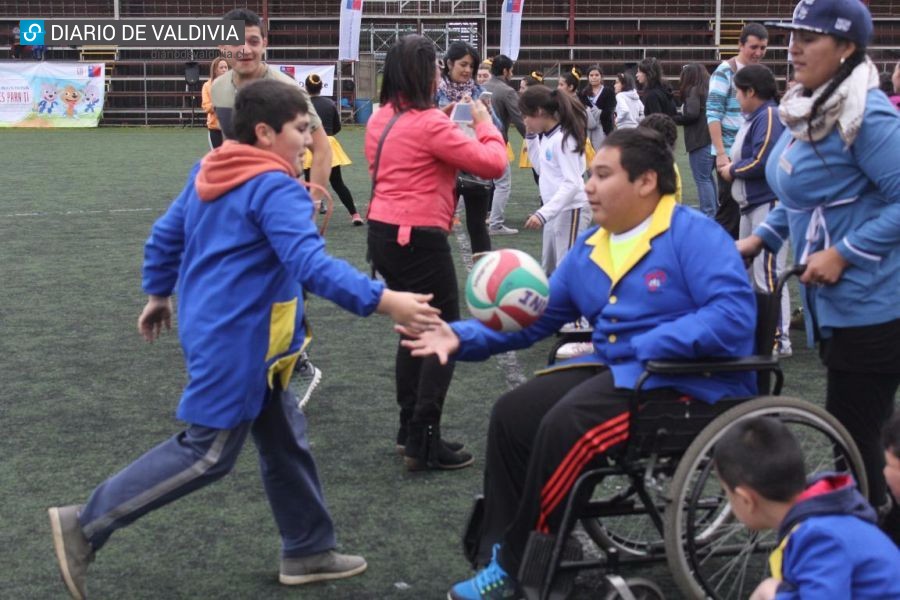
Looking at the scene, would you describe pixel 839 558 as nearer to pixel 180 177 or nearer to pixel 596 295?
pixel 596 295

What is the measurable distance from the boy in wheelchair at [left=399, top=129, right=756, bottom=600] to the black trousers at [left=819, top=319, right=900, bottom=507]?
289 millimetres

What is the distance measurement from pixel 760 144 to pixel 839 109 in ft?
11.0

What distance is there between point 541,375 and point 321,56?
3323cm

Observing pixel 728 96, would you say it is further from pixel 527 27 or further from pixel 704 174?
pixel 527 27

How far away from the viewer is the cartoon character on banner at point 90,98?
97.8ft

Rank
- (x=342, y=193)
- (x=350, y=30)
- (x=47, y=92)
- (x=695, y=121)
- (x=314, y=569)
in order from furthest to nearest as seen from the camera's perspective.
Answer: (x=350, y=30) < (x=47, y=92) < (x=342, y=193) < (x=695, y=121) < (x=314, y=569)

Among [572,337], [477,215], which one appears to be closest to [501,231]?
[477,215]

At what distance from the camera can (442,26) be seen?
35844 mm

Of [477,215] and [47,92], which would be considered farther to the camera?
[47,92]

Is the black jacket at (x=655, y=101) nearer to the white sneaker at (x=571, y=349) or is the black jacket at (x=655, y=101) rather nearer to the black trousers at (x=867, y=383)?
the white sneaker at (x=571, y=349)

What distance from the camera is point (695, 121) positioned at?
11.0 meters

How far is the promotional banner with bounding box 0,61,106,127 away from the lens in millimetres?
28578

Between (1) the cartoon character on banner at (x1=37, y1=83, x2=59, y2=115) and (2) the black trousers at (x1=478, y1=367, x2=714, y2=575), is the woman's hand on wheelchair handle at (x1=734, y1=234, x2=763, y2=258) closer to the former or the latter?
(2) the black trousers at (x1=478, y1=367, x2=714, y2=575)

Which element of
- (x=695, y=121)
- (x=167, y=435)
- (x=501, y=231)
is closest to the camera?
(x=167, y=435)
